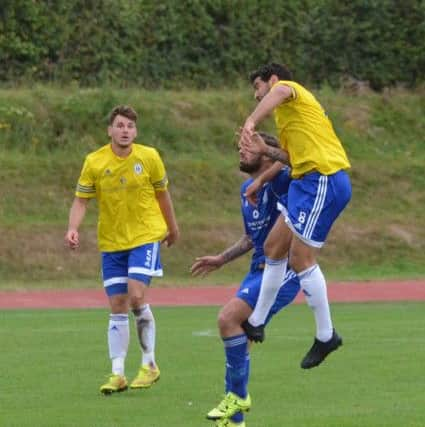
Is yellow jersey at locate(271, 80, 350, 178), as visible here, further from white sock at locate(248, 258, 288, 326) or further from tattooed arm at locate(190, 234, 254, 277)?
tattooed arm at locate(190, 234, 254, 277)

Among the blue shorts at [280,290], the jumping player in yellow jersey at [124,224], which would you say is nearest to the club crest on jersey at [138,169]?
the jumping player in yellow jersey at [124,224]

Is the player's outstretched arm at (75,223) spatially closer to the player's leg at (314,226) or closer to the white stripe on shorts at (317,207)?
the player's leg at (314,226)

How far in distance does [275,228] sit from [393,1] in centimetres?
2643

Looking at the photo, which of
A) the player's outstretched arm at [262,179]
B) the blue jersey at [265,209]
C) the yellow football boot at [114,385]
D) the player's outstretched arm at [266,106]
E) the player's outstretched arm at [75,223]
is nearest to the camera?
the player's outstretched arm at [266,106]

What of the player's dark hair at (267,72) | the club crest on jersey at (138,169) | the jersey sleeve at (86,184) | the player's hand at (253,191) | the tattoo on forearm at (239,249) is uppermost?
the player's dark hair at (267,72)

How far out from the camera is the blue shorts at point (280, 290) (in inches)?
403

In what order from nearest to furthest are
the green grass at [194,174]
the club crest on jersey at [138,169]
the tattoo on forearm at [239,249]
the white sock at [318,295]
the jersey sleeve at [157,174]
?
the white sock at [318,295], the tattoo on forearm at [239,249], the club crest on jersey at [138,169], the jersey sleeve at [157,174], the green grass at [194,174]

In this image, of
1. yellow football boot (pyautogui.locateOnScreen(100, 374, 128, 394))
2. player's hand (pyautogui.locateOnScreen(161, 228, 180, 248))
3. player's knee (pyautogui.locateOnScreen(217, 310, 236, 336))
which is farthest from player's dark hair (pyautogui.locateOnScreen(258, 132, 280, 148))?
yellow football boot (pyautogui.locateOnScreen(100, 374, 128, 394))

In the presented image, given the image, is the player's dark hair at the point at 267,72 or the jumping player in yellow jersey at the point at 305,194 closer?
the jumping player in yellow jersey at the point at 305,194

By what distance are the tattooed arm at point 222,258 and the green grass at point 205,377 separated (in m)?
1.03

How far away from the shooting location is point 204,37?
34.5 m

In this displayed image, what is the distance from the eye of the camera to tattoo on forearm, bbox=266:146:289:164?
9953 millimetres

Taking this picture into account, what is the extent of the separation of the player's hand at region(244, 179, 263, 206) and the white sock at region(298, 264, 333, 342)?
790mm

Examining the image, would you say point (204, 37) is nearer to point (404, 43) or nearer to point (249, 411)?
point (404, 43)
